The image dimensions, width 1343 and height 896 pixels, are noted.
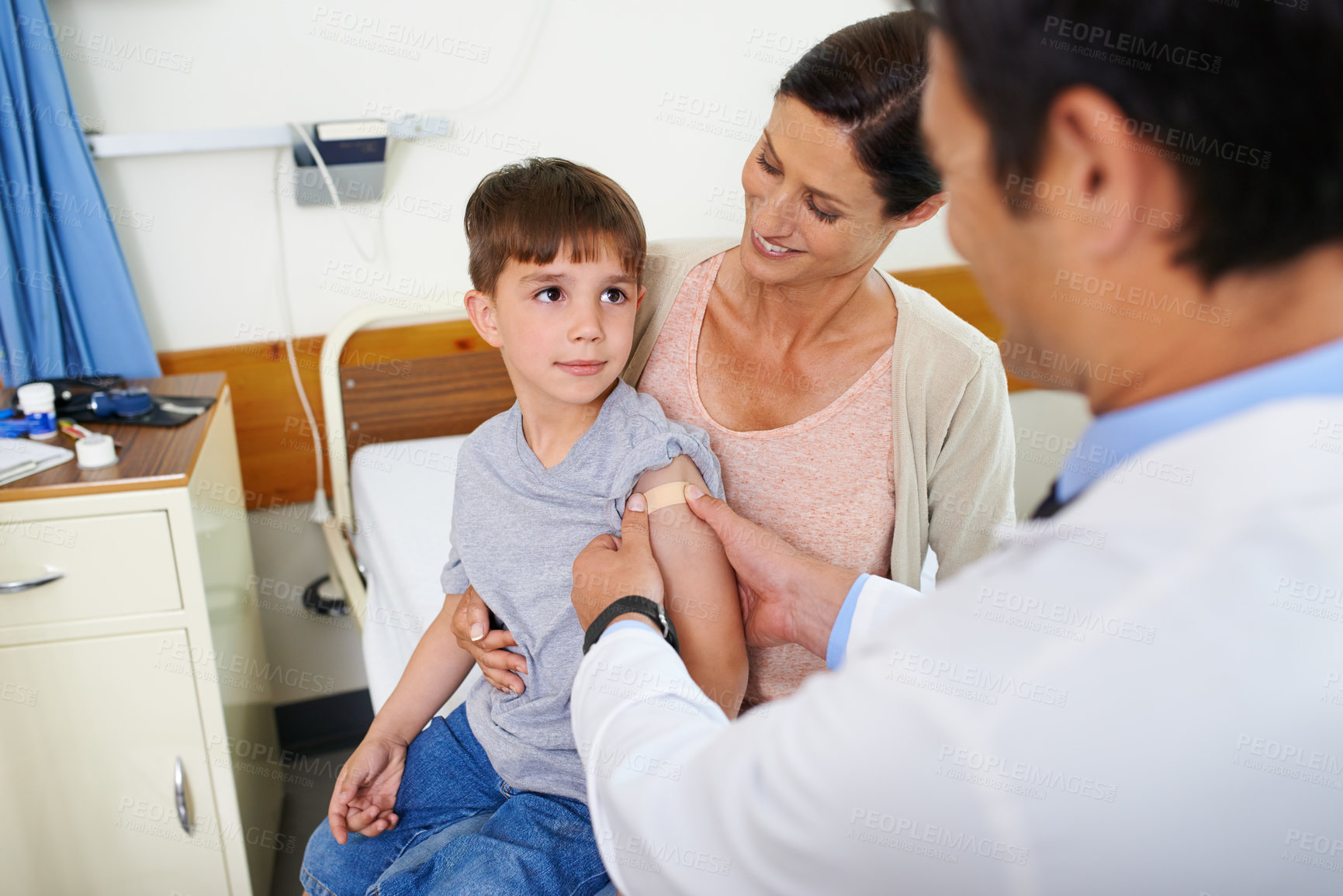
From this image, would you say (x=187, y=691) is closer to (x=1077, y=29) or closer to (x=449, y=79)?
(x=449, y=79)

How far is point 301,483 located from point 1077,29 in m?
2.05

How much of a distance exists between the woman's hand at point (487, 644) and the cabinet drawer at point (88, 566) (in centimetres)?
58

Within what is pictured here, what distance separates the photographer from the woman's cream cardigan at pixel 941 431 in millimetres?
1237

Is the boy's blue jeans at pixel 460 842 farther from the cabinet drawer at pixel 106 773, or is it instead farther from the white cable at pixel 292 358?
the white cable at pixel 292 358

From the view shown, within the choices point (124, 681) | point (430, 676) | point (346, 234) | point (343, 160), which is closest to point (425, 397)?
point (346, 234)

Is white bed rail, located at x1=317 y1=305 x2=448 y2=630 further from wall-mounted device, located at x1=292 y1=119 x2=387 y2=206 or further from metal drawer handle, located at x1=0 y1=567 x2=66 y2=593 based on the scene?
metal drawer handle, located at x1=0 y1=567 x2=66 y2=593

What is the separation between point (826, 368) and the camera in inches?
51.1

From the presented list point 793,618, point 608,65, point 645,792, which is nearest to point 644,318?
point 793,618

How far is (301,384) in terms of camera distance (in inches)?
83.5

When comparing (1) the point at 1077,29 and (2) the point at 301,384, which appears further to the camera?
(2) the point at 301,384

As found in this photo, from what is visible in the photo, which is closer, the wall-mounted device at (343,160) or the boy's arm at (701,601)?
the boy's arm at (701,601)

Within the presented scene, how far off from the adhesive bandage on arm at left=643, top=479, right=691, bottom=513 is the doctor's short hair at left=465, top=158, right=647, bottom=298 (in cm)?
29

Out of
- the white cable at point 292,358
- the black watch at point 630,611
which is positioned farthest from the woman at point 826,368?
the white cable at point 292,358

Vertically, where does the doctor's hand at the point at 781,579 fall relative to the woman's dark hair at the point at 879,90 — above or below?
below
